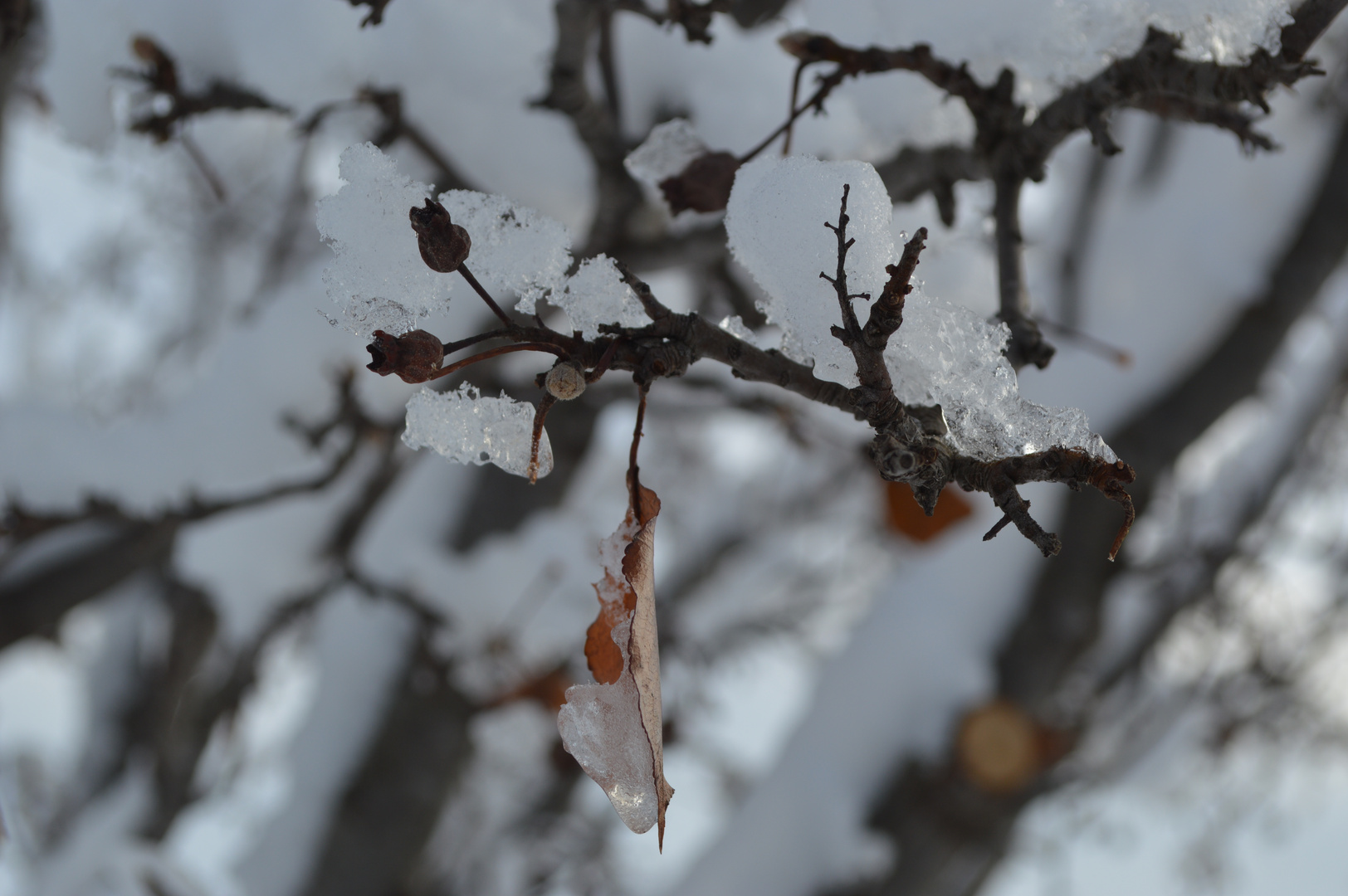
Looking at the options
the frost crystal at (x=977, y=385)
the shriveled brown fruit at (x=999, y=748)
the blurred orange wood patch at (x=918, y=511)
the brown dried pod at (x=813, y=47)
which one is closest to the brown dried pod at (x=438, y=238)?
the frost crystal at (x=977, y=385)

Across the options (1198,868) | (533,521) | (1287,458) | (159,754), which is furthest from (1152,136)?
(1198,868)

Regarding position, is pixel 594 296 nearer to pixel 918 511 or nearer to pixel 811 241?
pixel 811 241

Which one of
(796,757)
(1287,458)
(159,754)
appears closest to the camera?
(796,757)

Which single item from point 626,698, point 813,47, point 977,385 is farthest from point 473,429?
point 813,47

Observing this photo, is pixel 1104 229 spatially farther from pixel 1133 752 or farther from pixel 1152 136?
pixel 1133 752

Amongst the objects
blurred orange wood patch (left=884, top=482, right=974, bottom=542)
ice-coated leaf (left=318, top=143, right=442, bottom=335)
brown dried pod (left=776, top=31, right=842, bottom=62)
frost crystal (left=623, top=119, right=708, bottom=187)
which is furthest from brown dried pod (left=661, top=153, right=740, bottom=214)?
blurred orange wood patch (left=884, top=482, right=974, bottom=542)

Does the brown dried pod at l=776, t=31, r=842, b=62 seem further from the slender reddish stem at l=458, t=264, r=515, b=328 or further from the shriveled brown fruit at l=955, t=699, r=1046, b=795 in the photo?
the shriveled brown fruit at l=955, t=699, r=1046, b=795
